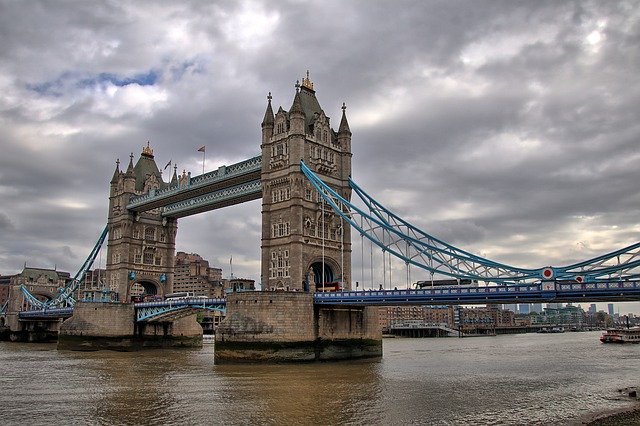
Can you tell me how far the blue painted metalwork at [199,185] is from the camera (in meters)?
60.0

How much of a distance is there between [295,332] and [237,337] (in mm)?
4313

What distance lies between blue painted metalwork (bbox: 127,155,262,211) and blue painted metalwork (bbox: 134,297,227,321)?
42.4 feet

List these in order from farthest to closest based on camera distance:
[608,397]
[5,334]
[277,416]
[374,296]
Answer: [5,334]
[374,296]
[608,397]
[277,416]

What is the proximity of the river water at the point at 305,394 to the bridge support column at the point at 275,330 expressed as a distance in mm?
1604

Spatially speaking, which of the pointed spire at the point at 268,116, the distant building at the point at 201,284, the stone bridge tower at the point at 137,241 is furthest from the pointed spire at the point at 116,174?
Result: the distant building at the point at 201,284

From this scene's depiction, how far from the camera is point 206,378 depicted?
3625 centimetres

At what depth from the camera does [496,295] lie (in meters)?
39.4

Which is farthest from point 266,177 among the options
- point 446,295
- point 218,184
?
point 446,295

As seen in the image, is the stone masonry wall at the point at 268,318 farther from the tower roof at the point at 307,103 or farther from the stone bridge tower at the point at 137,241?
the stone bridge tower at the point at 137,241

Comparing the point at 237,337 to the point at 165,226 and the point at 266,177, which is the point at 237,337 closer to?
the point at 266,177

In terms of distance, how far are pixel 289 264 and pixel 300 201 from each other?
5588 millimetres

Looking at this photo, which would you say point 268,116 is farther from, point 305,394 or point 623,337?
point 623,337

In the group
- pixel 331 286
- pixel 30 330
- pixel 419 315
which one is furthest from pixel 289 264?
pixel 419 315

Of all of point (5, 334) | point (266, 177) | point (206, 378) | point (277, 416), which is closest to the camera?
point (277, 416)
